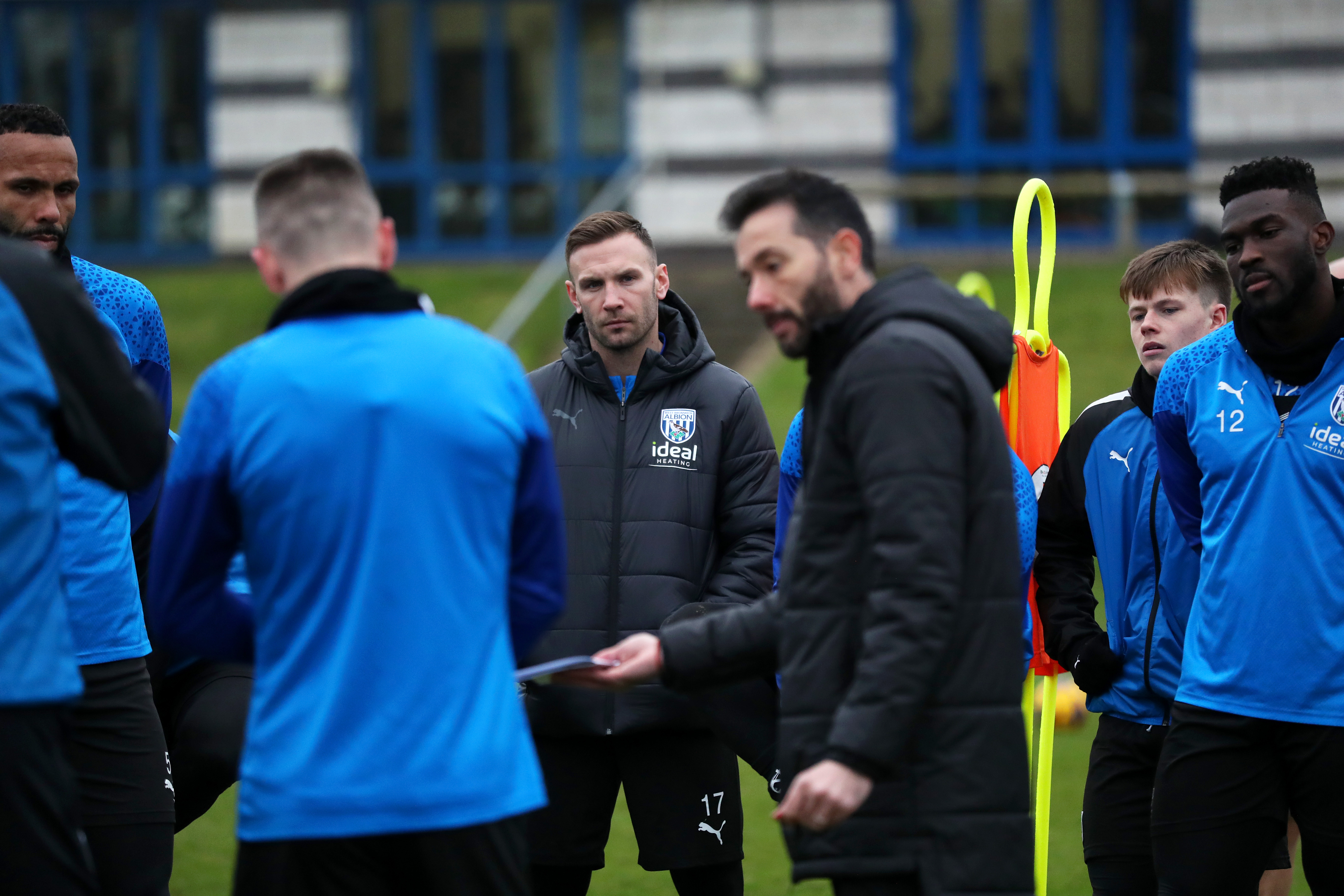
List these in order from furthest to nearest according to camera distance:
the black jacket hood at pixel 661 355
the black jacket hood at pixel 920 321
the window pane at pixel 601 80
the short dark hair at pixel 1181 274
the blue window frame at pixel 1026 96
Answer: the window pane at pixel 601 80
the blue window frame at pixel 1026 96
the short dark hair at pixel 1181 274
the black jacket hood at pixel 661 355
the black jacket hood at pixel 920 321

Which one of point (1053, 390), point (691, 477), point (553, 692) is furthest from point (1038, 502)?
point (553, 692)

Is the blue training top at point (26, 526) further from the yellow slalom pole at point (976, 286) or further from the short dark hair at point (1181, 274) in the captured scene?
the yellow slalom pole at point (976, 286)

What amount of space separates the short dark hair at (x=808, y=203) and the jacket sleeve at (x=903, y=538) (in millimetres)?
307

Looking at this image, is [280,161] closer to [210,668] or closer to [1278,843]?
[210,668]

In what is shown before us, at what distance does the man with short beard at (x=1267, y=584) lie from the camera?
11.9ft

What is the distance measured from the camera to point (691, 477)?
4.34m

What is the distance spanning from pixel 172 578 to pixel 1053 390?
8.59 feet

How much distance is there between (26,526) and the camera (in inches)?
104

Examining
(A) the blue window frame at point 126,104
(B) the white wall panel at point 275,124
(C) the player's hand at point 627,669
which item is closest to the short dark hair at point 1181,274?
(C) the player's hand at point 627,669

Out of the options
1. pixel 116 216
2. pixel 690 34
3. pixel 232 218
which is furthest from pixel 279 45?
pixel 690 34

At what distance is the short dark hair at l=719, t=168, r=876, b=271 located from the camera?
2938 mm

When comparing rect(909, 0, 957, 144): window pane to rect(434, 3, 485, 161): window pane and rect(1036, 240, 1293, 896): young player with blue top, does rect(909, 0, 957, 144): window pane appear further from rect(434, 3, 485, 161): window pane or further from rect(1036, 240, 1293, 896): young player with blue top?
rect(1036, 240, 1293, 896): young player with blue top

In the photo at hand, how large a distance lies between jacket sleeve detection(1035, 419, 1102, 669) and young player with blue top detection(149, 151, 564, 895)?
2231mm

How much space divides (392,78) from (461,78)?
921 mm
